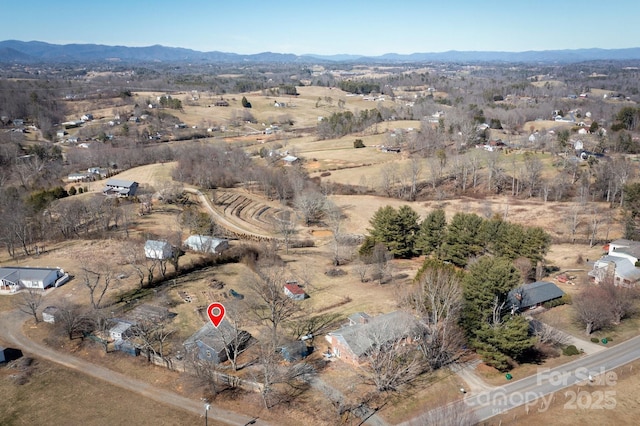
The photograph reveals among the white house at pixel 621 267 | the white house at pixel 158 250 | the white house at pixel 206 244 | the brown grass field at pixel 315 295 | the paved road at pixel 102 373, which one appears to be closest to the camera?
the brown grass field at pixel 315 295

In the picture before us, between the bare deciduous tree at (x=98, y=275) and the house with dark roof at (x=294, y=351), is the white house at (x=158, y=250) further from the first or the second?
the house with dark roof at (x=294, y=351)

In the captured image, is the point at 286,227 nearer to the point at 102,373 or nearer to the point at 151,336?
the point at 151,336

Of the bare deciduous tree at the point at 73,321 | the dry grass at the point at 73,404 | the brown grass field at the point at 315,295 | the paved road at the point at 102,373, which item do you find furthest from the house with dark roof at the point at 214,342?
the bare deciduous tree at the point at 73,321

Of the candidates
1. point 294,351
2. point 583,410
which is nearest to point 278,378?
point 294,351

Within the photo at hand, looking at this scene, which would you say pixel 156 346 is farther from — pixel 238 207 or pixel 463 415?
pixel 238 207

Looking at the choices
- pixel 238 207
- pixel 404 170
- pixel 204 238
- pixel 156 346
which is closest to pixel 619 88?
pixel 404 170

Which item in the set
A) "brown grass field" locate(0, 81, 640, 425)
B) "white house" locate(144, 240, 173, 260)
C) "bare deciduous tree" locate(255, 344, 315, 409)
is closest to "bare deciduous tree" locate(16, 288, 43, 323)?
"brown grass field" locate(0, 81, 640, 425)
